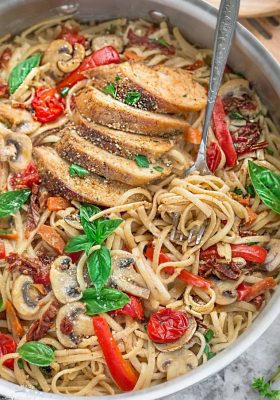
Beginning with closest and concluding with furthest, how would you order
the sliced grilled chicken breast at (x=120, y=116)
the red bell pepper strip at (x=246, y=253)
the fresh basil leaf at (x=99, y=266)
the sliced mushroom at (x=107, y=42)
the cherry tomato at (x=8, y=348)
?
the fresh basil leaf at (x=99, y=266), the cherry tomato at (x=8, y=348), the red bell pepper strip at (x=246, y=253), the sliced grilled chicken breast at (x=120, y=116), the sliced mushroom at (x=107, y=42)

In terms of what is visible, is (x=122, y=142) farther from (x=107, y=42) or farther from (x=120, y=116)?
(x=107, y=42)

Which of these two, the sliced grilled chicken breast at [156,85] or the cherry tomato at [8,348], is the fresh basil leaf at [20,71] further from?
the cherry tomato at [8,348]

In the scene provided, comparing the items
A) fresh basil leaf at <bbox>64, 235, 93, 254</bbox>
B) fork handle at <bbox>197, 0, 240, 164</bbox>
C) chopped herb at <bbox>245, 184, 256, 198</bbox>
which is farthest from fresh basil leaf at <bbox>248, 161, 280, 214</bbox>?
fresh basil leaf at <bbox>64, 235, 93, 254</bbox>

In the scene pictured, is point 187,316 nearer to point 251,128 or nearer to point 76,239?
point 76,239

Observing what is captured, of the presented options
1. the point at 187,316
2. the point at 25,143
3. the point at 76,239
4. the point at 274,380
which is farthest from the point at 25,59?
the point at 274,380

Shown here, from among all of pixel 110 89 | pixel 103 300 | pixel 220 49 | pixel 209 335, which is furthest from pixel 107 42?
pixel 209 335

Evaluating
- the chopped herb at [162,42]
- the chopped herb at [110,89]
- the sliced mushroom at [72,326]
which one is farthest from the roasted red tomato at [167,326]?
the chopped herb at [162,42]
